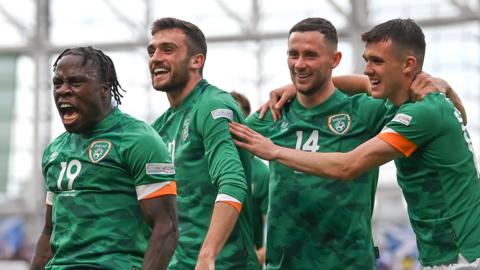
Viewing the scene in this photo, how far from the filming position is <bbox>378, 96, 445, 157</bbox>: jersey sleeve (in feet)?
17.2

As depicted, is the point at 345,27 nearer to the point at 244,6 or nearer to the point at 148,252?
the point at 244,6

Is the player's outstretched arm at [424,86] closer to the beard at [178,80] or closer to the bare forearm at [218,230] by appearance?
the bare forearm at [218,230]

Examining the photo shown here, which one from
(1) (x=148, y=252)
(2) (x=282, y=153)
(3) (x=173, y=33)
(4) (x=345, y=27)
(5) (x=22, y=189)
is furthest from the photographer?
(5) (x=22, y=189)

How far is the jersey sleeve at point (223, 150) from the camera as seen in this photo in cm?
515

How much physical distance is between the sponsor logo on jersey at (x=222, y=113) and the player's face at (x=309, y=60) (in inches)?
17.4

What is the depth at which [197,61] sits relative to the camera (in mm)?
5914

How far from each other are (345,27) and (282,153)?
52.6 ft

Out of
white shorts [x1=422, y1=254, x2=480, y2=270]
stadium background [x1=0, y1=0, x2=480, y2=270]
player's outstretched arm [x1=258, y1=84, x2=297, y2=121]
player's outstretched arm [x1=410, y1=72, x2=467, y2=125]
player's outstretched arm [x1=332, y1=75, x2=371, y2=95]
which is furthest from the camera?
stadium background [x1=0, y1=0, x2=480, y2=270]

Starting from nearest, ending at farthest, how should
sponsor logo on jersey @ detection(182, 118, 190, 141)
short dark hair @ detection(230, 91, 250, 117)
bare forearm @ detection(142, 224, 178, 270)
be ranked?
bare forearm @ detection(142, 224, 178, 270), sponsor logo on jersey @ detection(182, 118, 190, 141), short dark hair @ detection(230, 91, 250, 117)

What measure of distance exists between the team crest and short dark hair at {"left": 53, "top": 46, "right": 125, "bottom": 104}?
305mm

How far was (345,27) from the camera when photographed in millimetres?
21172

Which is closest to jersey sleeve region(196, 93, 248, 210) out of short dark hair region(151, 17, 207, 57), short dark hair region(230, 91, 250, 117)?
short dark hair region(151, 17, 207, 57)

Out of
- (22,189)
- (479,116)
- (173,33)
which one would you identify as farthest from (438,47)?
(173,33)

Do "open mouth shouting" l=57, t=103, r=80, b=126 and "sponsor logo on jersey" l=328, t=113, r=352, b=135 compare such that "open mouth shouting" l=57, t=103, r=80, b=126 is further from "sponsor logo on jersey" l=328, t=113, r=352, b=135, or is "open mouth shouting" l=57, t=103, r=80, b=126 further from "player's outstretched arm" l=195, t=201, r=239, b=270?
"sponsor logo on jersey" l=328, t=113, r=352, b=135
